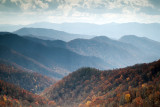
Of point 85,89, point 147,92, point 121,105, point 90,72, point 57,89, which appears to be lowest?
point 57,89

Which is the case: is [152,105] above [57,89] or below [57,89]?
above

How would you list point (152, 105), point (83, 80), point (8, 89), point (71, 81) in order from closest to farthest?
1. point (152, 105)
2. point (8, 89)
3. point (83, 80)
4. point (71, 81)

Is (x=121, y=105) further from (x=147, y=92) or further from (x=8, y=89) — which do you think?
(x=8, y=89)

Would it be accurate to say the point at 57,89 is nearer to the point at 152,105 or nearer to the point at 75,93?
the point at 75,93

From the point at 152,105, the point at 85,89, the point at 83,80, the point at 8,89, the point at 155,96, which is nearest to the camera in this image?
the point at 152,105

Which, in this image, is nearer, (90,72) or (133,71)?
(133,71)

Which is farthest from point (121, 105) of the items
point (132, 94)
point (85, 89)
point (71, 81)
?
point (71, 81)
